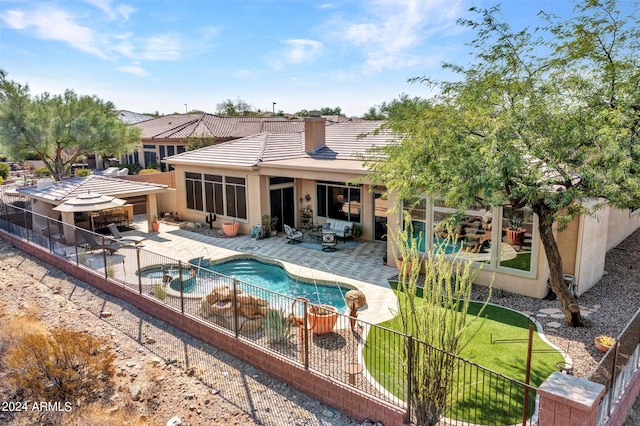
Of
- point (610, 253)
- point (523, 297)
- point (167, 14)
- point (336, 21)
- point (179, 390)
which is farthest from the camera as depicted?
point (336, 21)

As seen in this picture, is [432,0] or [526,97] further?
[432,0]

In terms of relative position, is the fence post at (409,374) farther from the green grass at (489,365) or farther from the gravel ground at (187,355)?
the gravel ground at (187,355)

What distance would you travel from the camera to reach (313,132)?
74.8 ft

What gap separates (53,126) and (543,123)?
28490mm

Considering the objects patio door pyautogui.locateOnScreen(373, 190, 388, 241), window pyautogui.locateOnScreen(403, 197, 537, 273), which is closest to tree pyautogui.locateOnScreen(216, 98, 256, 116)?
patio door pyautogui.locateOnScreen(373, 190, 388, 241)

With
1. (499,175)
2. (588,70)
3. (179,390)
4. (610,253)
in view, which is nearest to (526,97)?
(588,70)

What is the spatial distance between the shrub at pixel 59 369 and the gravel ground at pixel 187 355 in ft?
1.29

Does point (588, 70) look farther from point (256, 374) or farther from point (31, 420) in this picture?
point (31, 420)

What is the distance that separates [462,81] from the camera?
10453 millimetres

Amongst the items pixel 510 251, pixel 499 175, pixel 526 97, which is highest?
pixel 526 97

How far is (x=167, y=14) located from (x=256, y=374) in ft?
44.6

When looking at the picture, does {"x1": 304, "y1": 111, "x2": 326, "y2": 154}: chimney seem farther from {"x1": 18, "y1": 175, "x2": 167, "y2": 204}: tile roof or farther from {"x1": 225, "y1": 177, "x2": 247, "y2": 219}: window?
{"x1": 18, "y1": 175, "x2": 167, "y2": 204}: tile roof

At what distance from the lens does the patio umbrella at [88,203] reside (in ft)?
57.3

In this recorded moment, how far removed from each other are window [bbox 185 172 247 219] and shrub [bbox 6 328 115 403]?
12060 mm
